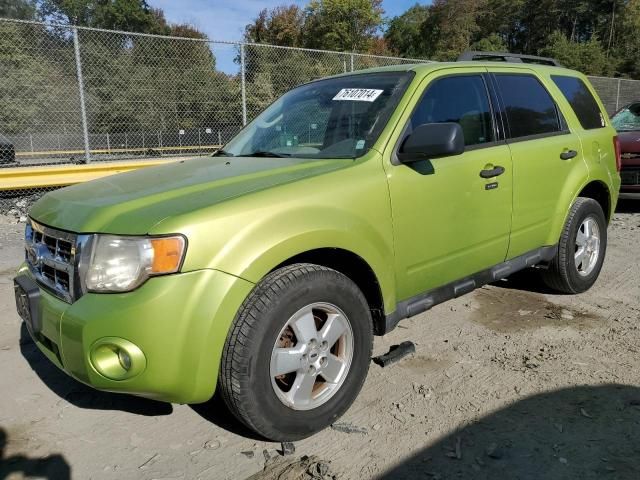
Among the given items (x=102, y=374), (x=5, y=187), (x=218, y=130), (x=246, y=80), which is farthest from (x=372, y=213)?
Answer: (x=218, y=130)

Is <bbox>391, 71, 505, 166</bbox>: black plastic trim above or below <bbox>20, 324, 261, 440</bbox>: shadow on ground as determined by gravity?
above

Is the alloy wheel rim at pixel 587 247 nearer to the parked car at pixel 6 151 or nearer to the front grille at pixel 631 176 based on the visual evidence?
the front grille at pixel 631 176

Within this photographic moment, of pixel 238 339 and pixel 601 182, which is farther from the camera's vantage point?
pixel 601 182

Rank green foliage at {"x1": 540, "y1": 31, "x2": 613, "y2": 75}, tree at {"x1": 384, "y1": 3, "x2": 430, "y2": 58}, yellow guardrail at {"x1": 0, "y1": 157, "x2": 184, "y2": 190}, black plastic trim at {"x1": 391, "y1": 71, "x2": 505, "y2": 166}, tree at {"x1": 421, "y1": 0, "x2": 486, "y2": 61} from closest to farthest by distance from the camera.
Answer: black plastic trim at {"x1": 391, "y1": 71, "x2": 505, "y2": 166} → yellow guardrail at {"x1": 0, "y1": 157, "x2": 184, "y2": 190} → green foliage at {"x1": 540, "y1": 31, "x2": 613, "y2": 75} → tree at {"x1": 421, "y1": 0, "x2": 486, "y2": 61} → tree at {"x1": 384, "y1": 3, "x2": 430, "y2": 58}

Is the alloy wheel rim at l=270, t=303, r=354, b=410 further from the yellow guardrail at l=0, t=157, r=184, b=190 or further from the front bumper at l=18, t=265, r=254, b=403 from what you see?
the yellow guardrail at l=0, t=157, r=184, b=190

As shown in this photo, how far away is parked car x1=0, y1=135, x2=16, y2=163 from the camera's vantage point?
8.41 m

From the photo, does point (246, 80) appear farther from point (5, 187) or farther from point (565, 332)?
point (565, 332)

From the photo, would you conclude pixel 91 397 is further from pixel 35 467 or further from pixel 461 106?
pixel 461 106

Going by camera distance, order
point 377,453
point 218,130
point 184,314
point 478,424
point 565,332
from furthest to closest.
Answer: point 218,130 < point 565,332 < point 478,424 < point 377,453 < point 184,314

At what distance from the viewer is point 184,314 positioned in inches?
82.4

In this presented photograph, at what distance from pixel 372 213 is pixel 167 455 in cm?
153

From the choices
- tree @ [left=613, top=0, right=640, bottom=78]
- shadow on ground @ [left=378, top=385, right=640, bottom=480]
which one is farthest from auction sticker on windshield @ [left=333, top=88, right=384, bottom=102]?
tree @ [left=613, top=0, right=640, bottom=78]

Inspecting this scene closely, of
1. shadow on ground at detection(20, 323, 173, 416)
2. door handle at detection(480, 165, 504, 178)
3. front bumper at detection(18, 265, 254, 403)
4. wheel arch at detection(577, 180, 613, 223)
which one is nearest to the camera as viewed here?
front bumper at detection(18, 265, 254, 403)

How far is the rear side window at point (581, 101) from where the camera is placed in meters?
4.32
